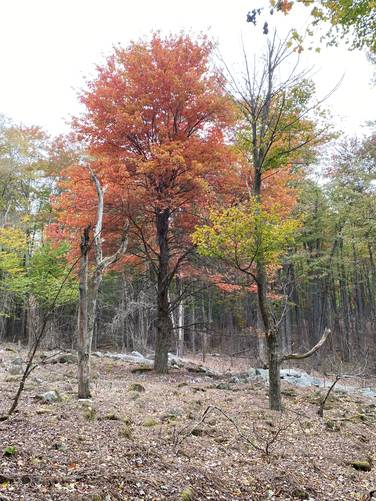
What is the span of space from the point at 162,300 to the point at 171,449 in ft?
23.8

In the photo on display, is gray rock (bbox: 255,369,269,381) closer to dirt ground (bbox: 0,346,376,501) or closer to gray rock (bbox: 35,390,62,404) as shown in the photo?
dirt ground (bbox: 0,346,376,501)

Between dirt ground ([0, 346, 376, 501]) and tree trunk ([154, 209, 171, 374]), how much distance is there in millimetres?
3276

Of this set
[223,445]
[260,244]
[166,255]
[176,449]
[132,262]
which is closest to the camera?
[176,449]

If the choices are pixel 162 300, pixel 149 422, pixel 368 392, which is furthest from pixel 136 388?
pixel 368 392

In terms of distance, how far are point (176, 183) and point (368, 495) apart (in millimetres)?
8324

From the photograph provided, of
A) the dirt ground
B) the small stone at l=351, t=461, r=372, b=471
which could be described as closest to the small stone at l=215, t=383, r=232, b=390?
the dirt ground

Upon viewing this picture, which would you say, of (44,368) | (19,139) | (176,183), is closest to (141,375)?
(44,368)

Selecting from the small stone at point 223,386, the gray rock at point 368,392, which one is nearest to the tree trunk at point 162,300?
the small stone at point 223,386

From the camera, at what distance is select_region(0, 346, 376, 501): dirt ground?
11.7ft

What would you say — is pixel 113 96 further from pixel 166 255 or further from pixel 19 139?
pixel 19 139

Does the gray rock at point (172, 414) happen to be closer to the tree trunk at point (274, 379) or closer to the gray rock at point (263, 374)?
the tree trunk at point (274, 379)

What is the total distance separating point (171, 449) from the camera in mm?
4672

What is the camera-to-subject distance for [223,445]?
5.27 m

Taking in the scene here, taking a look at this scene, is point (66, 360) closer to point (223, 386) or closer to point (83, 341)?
point (223, 386)
